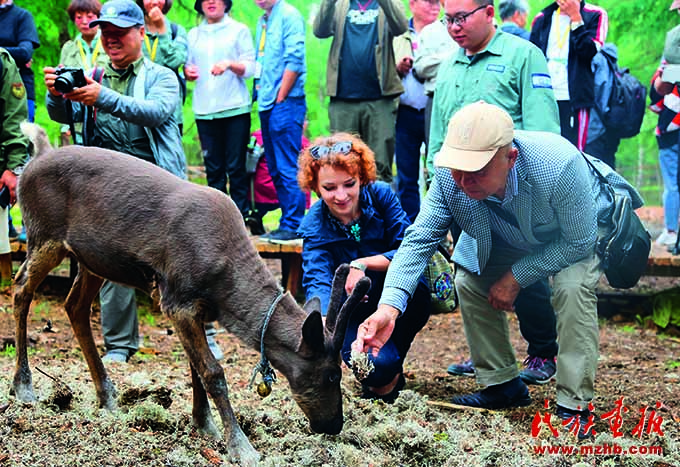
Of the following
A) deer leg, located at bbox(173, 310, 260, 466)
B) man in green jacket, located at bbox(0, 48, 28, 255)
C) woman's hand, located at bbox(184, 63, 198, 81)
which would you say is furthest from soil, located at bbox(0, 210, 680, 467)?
woman's hand, located at bbox(184, 63, 198, 81)

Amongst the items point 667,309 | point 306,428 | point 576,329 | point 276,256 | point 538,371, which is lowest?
point 667,309

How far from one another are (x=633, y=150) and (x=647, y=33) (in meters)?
6.93

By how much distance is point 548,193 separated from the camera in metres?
5.16

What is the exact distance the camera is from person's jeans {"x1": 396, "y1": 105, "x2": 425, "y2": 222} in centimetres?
911

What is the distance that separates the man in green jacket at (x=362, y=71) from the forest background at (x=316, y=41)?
393 centimetres

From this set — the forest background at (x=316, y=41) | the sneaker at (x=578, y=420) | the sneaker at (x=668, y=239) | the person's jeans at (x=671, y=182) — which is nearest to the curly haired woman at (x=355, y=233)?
the sneaker at (x=578, y=420)

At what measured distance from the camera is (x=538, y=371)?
6.90 meters

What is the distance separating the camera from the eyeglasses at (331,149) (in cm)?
572

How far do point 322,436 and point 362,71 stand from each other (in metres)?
4.81

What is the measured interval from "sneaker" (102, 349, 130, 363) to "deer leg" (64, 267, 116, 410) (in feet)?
4.90

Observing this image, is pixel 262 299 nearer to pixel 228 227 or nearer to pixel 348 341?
pixel 228 227

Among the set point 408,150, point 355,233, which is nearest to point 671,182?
point 408,150

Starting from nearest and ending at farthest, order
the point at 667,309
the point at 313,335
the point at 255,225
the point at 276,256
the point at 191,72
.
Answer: the point at 313,335, the point at 191,72, the point at 667,309, the point at 276,256, the point at 255,225

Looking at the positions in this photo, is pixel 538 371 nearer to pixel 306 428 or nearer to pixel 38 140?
pixel 306 428
